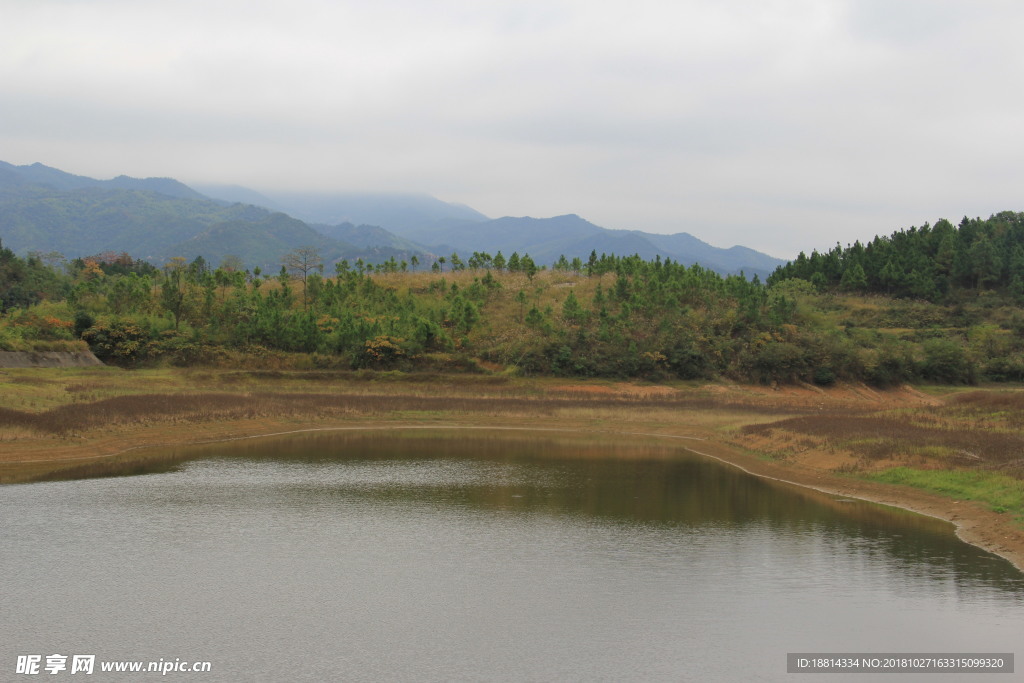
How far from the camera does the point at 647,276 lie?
82.8 meters

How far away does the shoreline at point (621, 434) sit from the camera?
71.8 ft

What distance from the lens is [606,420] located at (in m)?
49.0

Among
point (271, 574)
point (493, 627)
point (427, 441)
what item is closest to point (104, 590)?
point (271, 574)

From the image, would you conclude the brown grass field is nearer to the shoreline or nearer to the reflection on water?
the shoreline

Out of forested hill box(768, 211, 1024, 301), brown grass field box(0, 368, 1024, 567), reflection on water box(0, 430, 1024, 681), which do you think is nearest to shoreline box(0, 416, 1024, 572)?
brown grass field box(0, 368, 1024, 567)

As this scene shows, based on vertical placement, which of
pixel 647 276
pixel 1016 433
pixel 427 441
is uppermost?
pixel 647 276

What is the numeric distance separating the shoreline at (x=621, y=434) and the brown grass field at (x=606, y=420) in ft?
0.27

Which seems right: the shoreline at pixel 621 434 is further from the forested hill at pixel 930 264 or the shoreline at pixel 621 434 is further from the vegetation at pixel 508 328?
the forested hill at pixel 930 264

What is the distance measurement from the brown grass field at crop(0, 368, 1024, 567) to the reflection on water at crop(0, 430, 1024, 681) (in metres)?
2.63

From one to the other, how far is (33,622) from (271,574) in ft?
15.2

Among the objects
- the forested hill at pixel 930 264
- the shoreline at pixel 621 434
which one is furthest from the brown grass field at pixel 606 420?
the forested hill at pixel 930 264

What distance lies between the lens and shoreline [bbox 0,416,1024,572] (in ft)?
71.8

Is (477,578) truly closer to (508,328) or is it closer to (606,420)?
(606,420)

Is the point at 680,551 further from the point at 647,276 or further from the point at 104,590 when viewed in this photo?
the point at 647,276
